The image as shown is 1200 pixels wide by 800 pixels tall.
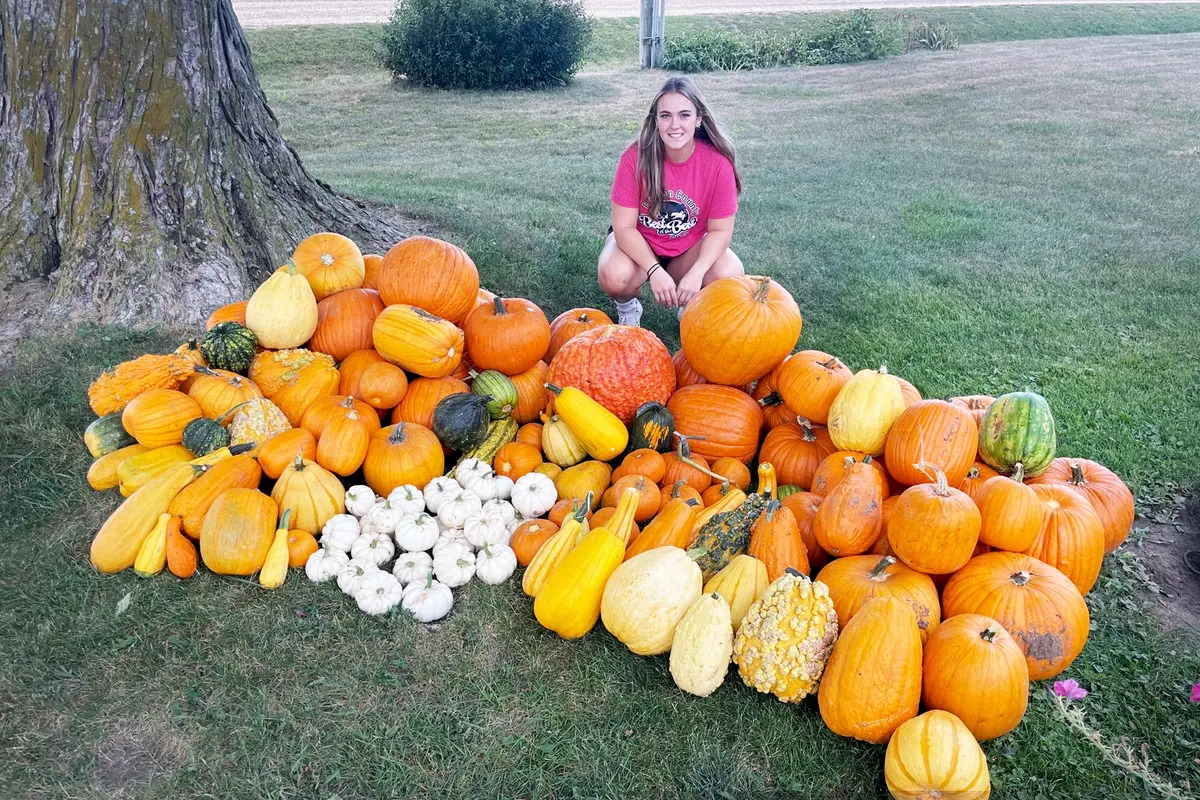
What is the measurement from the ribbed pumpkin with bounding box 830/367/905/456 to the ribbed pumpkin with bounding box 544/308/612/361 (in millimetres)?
1521

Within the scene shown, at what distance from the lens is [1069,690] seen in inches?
112

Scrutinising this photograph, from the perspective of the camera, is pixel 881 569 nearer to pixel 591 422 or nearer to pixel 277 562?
pixel 591 422

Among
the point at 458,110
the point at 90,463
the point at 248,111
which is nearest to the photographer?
the point at 90,463

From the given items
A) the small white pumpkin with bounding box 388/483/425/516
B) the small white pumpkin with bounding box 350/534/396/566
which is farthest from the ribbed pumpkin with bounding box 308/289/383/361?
the small white pumpkin with bounding box 350/534/396/566

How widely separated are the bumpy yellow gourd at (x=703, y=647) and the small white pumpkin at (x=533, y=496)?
42.7 inches

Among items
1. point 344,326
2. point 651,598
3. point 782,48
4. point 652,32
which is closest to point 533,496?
point 651,598

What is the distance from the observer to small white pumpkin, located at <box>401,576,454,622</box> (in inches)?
131

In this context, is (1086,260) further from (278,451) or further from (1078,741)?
(278,451)

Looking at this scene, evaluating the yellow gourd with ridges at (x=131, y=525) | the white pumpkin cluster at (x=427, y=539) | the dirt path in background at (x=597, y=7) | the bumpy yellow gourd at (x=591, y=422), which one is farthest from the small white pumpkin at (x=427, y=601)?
the dirt path in background at (x=597, y=7)

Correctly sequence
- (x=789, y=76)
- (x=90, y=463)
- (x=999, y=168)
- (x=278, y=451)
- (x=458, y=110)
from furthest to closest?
(x=789, y=76) → (x=458, y=110) → (x=999, y=168) → (x=90, y=463) → (x=278, y=451)

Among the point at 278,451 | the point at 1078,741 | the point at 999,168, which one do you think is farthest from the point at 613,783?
the point at 999,168

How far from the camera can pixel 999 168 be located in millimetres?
10984

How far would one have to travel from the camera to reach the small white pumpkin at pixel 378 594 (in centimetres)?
335

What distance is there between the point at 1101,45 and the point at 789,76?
9.54m
